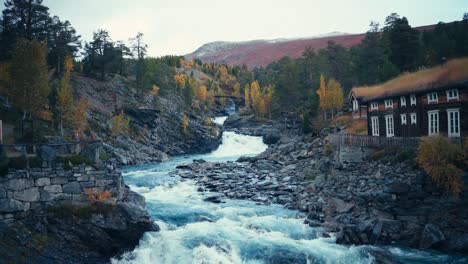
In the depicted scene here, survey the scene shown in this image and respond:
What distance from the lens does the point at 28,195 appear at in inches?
680

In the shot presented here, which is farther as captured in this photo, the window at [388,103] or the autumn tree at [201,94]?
the autumn tree at [201,94]

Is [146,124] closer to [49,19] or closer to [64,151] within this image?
[49,19]

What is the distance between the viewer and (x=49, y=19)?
1932 inches

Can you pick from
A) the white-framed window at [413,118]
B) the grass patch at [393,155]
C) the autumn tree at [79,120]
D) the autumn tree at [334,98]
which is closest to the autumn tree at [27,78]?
the autumn tree at [79,120]

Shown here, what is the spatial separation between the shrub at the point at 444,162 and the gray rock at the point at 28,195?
22.3 metres

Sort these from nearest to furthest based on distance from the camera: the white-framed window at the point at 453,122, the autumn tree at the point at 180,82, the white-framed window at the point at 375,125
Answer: the white-framed window at the point at 453,122
the white-framed window at the point at 375,125
the autumn tree at the point at 180,82

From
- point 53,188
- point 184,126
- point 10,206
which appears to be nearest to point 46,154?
point 53,188

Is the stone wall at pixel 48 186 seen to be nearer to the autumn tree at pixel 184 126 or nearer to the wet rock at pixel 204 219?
the wet rock at pixel 204 219

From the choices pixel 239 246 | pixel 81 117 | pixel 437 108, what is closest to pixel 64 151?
pixel 239 246

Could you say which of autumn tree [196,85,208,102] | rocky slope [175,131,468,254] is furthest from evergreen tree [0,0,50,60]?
autumn tree [196,85,208,102]

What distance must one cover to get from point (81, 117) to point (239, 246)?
3617 cm

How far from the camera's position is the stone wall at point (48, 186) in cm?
1688

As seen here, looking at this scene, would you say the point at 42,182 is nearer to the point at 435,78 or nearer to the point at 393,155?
the point at 393,155

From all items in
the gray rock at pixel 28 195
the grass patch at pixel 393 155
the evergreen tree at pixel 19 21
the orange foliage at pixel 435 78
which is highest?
the evergreen tree at pixel 19 21
